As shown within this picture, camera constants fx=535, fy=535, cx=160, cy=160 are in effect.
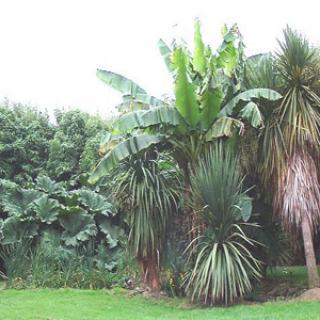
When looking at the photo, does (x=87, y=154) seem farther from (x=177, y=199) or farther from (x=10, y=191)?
(x=177, y=199)

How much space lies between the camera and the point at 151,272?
12086 millimetres

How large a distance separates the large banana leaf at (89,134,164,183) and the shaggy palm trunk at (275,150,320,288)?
9.42 ft

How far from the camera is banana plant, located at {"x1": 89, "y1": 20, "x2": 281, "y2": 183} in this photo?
36.0 feet

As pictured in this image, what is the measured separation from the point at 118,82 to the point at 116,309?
17.1 feet

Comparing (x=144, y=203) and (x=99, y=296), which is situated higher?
(x=144, y=203)

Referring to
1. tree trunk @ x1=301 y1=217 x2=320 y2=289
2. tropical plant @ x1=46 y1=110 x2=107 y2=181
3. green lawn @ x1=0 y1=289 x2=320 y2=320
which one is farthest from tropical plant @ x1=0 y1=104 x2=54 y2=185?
tree trunk @ x1=301 y1=217 x2=320 y2=289

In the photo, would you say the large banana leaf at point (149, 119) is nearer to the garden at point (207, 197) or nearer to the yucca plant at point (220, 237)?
the garden at point (207, 197)

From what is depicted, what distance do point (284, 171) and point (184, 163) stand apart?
225 centimetres

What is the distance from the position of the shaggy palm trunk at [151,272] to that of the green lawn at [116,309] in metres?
0.46

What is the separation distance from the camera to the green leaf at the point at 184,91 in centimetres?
1088

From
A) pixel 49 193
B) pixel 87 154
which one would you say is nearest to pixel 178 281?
pixel 49 193

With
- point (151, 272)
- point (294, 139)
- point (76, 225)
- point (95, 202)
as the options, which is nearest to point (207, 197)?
point (294, 139)

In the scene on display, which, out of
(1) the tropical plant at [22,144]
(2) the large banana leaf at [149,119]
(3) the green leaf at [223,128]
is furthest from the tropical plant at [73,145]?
(3) the green leaf at [223,128]

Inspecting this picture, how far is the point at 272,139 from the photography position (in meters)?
10.9
